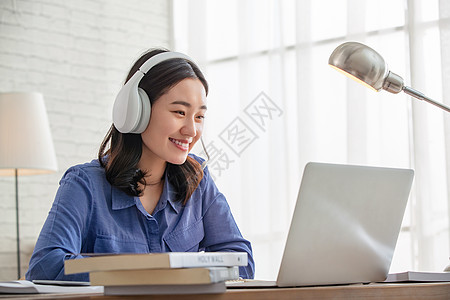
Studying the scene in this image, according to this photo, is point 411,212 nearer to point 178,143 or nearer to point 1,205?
point 178,143

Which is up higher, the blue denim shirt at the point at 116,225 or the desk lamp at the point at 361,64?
the desk lamp at the point at 361,64

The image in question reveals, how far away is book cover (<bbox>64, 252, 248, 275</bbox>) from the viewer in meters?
0.81

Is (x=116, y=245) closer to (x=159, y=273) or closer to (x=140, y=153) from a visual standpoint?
(x=140, y=153)

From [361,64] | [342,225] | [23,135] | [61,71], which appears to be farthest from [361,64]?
[61,71]

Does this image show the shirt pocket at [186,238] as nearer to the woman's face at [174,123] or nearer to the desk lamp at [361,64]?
the woman's face at [174,123]

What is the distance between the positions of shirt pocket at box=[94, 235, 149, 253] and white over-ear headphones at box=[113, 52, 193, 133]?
11.6 inches

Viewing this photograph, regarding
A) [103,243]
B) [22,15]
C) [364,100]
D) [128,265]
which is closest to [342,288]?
[128,265]

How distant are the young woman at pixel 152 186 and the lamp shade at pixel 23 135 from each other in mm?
1665

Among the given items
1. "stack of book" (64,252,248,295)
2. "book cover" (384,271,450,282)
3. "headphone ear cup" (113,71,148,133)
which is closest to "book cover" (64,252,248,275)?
"stack of book" (64,252,248,295)

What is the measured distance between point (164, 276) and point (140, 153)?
40.7 inches

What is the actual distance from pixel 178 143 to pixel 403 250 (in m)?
1.86

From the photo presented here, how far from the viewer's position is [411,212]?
3.15 m

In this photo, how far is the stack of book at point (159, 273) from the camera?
81cm

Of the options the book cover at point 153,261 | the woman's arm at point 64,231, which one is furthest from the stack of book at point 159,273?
the woman's arm at point 64,231
